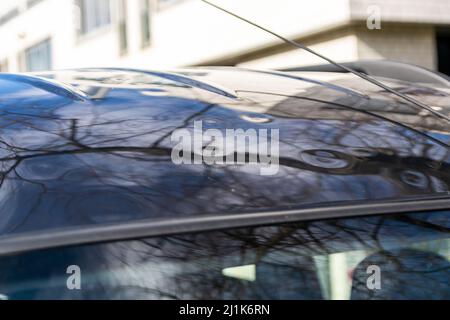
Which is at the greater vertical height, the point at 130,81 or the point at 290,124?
the point at 130,81

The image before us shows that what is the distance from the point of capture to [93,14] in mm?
20000

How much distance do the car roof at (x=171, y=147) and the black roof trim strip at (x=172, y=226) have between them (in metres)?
0.01

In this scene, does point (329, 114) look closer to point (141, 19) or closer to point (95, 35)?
point (141, 19)

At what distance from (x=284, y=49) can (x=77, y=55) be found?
31.1ft

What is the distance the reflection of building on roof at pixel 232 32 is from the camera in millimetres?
11930

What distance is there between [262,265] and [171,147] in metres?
0.32

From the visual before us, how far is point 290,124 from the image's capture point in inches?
68.3

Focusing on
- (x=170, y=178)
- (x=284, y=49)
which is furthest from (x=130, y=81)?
(x=284, y=49)

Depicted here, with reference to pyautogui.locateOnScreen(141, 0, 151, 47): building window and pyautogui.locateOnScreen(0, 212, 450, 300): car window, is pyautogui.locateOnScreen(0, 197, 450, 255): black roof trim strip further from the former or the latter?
pyautogui.locateOnScreen(141, 0, 151, 47): building window

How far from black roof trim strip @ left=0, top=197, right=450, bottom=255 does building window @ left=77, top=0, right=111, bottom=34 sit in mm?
18154

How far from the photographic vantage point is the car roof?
145 centimetres

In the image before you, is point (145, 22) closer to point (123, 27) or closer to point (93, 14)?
point (123, 27)

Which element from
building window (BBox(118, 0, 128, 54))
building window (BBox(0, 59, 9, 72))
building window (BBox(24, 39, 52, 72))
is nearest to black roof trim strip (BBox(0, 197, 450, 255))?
building window (BBox(118, 0, 128, 54))

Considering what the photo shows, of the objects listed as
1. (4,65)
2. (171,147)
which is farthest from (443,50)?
(4,65)
